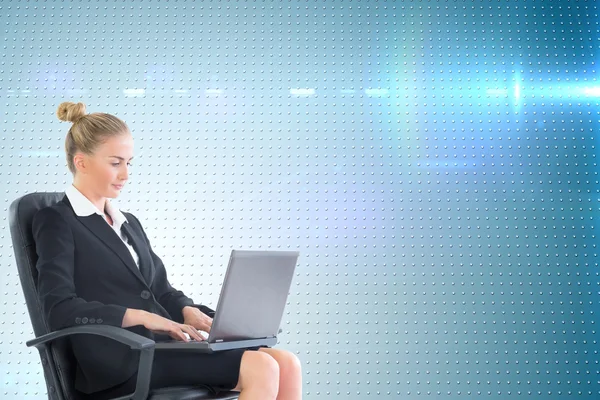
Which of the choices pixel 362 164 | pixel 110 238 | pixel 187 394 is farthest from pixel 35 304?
pixel 362 164

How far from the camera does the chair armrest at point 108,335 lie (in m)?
1.74

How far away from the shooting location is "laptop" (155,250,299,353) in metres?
1.80

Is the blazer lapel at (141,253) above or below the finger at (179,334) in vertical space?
above

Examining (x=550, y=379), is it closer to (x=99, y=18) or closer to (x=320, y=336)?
(x=320, y=336)

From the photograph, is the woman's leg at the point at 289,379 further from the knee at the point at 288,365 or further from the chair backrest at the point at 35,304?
the chair backrest at the point at 35,304

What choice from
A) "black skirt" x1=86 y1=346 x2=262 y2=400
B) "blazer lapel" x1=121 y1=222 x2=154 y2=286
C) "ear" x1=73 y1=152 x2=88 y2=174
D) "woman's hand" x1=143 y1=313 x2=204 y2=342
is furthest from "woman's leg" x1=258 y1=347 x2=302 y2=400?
"ear" x1=73 y1=152 x2=88 y2=174

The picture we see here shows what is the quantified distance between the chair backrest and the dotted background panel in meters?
1.58

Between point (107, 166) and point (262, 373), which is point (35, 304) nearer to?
point (107, 166)

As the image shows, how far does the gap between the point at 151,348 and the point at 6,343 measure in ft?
6.86

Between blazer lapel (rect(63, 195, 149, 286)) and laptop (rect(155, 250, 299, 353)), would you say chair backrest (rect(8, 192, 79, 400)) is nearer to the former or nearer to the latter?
blazer lapel (rect(63, 195, 149, 286))

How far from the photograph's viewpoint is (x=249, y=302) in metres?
1.88

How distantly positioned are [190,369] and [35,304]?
0.49 m

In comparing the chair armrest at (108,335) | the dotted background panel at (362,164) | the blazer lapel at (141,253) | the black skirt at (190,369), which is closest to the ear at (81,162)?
the blazer lapel at (141,253)

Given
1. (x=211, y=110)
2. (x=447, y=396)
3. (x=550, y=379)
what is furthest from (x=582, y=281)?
(x=211, y=110)
